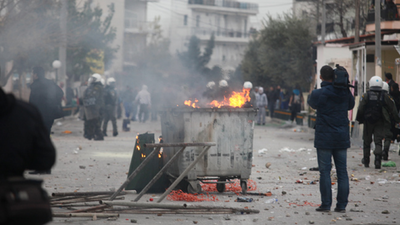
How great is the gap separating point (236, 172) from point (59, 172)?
3.89 meters

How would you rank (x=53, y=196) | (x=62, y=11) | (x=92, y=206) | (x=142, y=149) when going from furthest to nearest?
(x=62, y=11) < (x=142, y=149) < (x=53, y=196) < (x=92, y=206)

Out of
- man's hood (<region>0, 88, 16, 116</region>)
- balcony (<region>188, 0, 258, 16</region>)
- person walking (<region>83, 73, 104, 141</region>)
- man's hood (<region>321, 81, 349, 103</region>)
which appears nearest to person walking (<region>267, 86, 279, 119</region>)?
person walking (<region>83, 73, 104, 141</region>)

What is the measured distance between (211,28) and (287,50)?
144 feet

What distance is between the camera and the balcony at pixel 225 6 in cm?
7919

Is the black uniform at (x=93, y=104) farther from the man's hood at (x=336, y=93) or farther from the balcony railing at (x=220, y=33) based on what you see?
the balcony railing at (x=220, y=33)

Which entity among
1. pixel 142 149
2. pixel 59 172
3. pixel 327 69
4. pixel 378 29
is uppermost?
pixel 378 29

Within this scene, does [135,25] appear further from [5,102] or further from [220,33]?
[5,102]

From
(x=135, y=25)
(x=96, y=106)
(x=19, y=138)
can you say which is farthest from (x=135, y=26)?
(x=19, y=138)

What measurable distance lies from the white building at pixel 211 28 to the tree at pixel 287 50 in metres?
38.6

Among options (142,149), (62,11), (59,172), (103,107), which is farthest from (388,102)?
(62,11)

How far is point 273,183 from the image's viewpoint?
9.13 metres

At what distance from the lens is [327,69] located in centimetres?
673

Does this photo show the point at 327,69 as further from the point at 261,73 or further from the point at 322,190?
the point at 261,73

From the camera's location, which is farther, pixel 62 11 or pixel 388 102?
pixel 62 11
